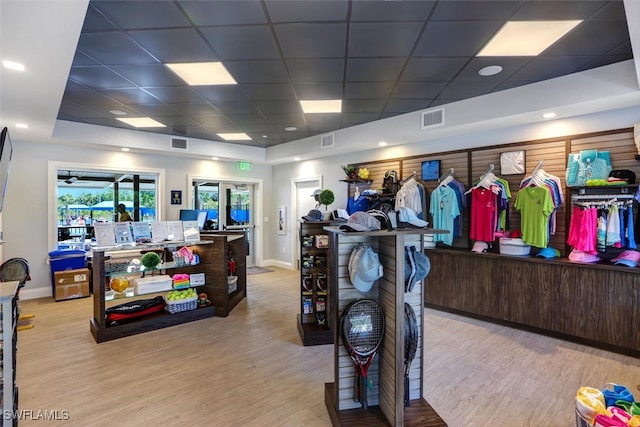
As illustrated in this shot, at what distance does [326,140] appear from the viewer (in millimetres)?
5953

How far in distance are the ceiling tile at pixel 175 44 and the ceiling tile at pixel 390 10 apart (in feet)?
4.31

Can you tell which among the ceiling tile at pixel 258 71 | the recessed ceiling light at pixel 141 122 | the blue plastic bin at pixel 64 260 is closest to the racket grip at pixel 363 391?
the ceiling tile at pixel 258 71

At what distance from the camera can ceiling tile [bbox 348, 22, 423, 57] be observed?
2.39m

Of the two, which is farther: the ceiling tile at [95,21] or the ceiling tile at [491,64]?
the ceiling tile at [491,64]

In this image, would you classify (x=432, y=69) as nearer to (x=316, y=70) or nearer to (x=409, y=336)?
(x=316, y=70)

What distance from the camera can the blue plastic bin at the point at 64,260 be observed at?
16.7 ft

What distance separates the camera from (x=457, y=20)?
2309 millimetres

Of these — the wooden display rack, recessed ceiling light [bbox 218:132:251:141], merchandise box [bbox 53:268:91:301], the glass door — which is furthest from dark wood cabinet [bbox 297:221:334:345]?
merchandise box [bbox 53:268:91:301]

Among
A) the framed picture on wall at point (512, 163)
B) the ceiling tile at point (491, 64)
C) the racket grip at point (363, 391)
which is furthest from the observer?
the framed picture on wall at point (512, 163)

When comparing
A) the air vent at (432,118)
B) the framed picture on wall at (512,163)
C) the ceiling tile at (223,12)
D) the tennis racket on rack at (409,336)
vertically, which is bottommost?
the tennis racket on rack at (409,336)

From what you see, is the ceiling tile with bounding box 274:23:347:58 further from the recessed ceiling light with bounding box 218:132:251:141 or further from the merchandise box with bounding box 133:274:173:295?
the recessed ceiling light with bounding box 218:132:251:141

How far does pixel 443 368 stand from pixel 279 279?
4.11 m

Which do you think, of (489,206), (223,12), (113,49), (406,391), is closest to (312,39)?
(223,12)

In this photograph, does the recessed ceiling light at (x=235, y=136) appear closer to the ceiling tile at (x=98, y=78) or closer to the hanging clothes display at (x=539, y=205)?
the ceiling tile at (x=98, y=78)
